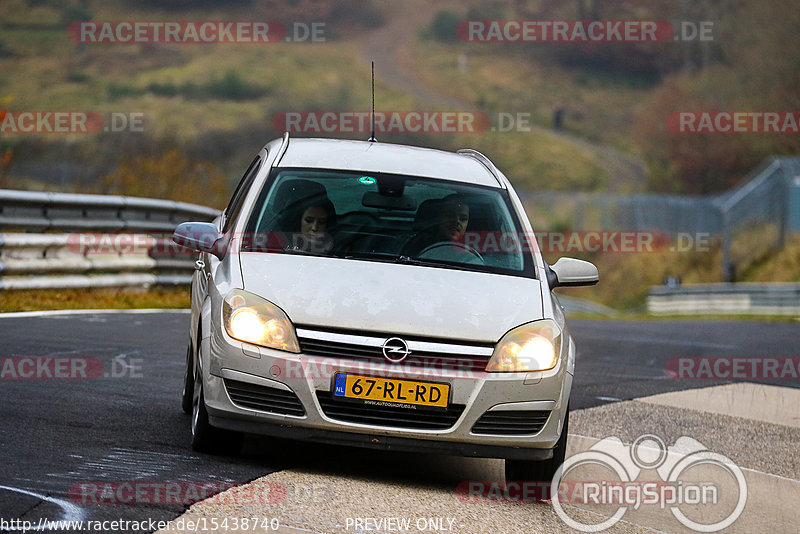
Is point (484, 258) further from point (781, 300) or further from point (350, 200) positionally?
point (781, 300)

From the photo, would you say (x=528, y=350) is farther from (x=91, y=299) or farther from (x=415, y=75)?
(x=415, y=75)

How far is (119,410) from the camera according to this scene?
25.3 feet

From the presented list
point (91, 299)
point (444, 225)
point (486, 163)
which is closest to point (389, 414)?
point (444, 225)

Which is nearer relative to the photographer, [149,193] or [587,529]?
[587,529]

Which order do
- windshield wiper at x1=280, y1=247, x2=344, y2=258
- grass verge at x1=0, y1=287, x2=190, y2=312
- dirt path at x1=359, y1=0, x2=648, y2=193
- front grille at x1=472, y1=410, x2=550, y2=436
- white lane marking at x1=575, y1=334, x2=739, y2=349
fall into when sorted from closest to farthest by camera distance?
front grille at x1=472, y1=410, x2=550, y2=436 → windshield wiper at x1=280, y1=247, x2=344, y2=258 → grass verge at x1=0, y1=287, x2=190, y2=312 → white lane marking at x1=575, y1=334, x2=739, y2=349 → dirt path at x1=359, y1=0, x2=648, y2=193

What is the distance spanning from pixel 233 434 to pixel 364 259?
111 cm

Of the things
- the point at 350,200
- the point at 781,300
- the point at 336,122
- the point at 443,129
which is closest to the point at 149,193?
the point at 781,300

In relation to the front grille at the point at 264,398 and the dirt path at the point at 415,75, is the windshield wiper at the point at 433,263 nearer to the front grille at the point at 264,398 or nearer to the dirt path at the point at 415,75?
the front grille at the point at 264,398

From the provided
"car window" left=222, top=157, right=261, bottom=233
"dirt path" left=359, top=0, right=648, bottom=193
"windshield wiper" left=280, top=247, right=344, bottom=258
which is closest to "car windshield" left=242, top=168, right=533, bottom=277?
"windshield wiper" left=280, top=247, right=344, bottom=258

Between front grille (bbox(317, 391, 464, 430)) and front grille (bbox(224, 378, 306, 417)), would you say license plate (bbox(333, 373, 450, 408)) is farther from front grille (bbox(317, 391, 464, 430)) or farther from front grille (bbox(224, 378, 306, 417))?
front grille (bbox(224, 378, 306, 417))

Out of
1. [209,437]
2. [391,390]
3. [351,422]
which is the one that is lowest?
[209,437]

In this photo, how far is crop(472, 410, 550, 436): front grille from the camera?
6.12m

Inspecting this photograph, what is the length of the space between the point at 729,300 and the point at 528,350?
26.7 metres

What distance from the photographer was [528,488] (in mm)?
6590
